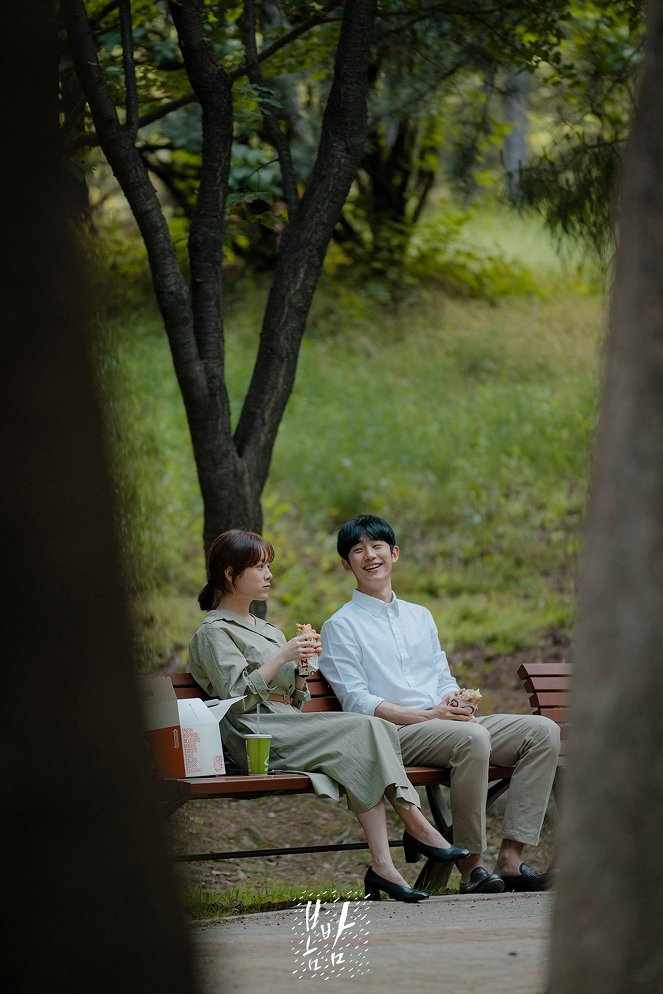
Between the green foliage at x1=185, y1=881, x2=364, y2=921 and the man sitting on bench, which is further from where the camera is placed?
the green foliage at x1=185, y1=881, x2=364, y2=921

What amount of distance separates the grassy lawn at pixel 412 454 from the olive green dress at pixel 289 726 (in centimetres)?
277

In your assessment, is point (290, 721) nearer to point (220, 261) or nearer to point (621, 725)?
point (220, 261)

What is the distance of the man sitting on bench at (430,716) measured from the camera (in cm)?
465

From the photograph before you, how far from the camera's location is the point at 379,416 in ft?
38.6

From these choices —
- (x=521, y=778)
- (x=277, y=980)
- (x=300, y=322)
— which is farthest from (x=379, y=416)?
(x=277, y=980)

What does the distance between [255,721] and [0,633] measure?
2.50 meters

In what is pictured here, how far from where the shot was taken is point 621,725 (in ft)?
6.72

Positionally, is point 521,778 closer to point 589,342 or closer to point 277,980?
point 277,980

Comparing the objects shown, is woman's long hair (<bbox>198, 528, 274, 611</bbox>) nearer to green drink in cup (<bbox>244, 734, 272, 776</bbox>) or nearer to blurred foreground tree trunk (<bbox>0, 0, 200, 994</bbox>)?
green drink in cup (<bbox>244, 734, 272, 776</bbox>)

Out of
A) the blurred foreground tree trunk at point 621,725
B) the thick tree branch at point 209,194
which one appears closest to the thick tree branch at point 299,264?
the thick tree branch at point 209,194

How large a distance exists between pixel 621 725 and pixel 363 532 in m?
2.96

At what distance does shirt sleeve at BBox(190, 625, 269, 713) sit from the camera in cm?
470

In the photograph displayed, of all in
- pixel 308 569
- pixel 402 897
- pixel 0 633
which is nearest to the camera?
pixel 0 633

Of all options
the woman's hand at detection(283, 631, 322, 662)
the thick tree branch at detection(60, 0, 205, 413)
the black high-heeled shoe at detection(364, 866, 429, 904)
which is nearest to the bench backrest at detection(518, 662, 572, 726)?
the woman's hand at detection(283, 631, 322, 662)
